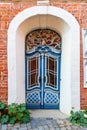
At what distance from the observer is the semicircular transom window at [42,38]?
24.8ft

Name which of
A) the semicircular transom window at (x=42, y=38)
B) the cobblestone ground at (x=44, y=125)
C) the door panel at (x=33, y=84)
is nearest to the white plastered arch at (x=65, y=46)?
the semicircular transom window at (x=42, y=38)

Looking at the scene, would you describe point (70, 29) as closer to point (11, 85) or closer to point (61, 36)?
point (61, 36)

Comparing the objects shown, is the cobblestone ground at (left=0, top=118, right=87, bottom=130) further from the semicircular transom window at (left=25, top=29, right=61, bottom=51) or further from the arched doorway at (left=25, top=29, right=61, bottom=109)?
the semicircular transom window at (left=25, top=29, right=61, bottom=51)

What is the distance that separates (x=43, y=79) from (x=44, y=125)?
5.58 feet

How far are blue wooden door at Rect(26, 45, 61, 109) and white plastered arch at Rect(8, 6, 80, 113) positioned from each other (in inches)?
18.9

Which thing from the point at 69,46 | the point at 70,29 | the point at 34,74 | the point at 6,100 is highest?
the point at 70,29

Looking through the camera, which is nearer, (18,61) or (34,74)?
(18,61)

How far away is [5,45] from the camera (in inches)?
266

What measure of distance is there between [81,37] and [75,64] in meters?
0.74

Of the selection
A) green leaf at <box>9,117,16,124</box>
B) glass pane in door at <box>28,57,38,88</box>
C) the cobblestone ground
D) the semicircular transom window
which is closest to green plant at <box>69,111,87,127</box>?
the cobblestone ground

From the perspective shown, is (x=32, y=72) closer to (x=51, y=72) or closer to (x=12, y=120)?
(x=51, y=72)

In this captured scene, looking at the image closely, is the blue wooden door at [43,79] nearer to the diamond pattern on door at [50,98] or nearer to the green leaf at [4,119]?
the diamond pattern on door at [50,98]

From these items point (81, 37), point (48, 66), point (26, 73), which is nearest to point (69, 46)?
point (81, 37)

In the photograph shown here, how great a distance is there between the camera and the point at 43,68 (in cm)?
764
